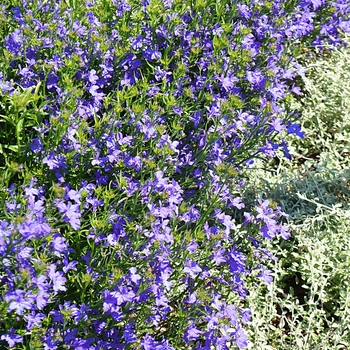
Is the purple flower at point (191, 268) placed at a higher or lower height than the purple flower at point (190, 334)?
higher

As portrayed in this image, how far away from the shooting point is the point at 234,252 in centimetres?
237

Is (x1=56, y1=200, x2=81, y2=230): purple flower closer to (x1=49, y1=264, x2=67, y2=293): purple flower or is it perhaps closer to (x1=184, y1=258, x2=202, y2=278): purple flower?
(x1=49, y1=264, x2=67, y2=293): purple flower

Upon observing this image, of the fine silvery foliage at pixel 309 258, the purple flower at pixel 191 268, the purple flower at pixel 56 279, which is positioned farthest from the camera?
the fine silvery foliage at pixel 309 258

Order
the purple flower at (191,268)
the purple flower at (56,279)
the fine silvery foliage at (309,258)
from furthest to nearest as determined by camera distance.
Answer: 1. the fine silvery foliage at (309,258)
2. the purple flower at (191,268)
3. the purple flower at (56,279)

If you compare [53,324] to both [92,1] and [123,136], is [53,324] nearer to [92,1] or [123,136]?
[123,136]

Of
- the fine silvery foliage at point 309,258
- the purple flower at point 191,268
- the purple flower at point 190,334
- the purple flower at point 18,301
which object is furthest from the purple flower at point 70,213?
the fine silvery foliage at point 309,258

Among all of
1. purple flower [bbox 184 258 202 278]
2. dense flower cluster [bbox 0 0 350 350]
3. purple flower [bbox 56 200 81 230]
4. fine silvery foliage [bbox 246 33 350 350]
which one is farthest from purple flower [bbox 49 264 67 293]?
fine silvery foliage [bbox 246 33 350 350]

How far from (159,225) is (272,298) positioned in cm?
92

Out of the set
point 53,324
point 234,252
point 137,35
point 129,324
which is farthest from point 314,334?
point 137,35

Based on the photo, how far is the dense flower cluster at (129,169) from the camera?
6.73ft

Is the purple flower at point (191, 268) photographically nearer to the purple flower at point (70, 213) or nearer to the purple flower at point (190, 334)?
the purple flower at point (190, 334)

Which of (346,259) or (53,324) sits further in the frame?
(346,259)

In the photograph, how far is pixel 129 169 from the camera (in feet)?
7.70

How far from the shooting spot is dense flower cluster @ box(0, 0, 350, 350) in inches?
80.8
